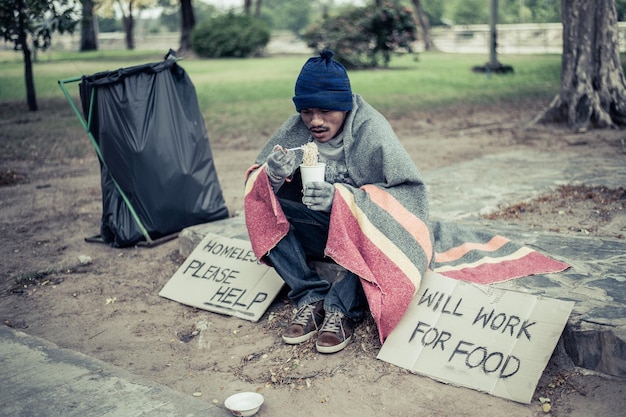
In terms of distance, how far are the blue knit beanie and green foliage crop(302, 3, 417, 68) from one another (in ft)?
48.9

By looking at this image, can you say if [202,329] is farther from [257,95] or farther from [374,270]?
[257,95]

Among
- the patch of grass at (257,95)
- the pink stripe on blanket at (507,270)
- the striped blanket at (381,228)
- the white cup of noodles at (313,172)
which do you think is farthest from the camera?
the patch of grass at (257,95)

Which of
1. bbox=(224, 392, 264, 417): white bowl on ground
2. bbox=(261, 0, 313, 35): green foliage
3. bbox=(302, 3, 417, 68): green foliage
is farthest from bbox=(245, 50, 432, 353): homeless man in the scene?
bbox=(261, 0, 313, 35): green foliage

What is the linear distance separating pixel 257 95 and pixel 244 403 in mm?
10368

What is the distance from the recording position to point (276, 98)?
490 inches

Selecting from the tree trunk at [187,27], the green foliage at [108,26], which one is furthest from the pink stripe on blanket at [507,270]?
the green foliage at [108,26]

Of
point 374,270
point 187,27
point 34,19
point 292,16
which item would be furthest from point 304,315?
point 292,16

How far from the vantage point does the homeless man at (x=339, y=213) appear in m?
3.19

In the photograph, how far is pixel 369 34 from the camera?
59.7ft

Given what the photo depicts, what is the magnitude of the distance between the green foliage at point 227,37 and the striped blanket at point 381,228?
2189 cm

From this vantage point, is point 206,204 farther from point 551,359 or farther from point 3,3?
point 3,3

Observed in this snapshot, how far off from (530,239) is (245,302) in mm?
1640

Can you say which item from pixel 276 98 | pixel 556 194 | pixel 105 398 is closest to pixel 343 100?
pixel 105 398

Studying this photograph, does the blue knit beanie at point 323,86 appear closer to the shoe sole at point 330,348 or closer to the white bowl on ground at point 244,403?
the shoe sole at point 330,348
